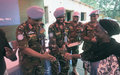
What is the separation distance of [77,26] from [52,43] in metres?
0.99

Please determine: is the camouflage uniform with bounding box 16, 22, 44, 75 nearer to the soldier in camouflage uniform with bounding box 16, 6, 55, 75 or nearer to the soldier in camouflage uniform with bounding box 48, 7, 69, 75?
the soldier in camouflage uniform with bounding box 16, 6, 55, 75

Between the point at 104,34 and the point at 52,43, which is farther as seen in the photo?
the point at 52,43

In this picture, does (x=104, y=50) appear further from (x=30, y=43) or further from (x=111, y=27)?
(x=30, y=43)

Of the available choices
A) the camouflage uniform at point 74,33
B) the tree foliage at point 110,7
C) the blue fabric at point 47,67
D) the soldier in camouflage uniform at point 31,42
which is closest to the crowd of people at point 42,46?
the soldier in camouflage uniform at point 31,42

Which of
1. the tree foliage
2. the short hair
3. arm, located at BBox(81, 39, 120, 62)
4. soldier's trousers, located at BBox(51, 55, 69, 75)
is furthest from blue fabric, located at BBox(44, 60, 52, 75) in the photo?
the tree foliage

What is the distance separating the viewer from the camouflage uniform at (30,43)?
1043 millimetres

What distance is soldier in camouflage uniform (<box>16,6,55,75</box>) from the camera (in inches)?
41.0

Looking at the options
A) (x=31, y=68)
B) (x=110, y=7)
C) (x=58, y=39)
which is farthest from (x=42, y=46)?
(x=110, y=7)

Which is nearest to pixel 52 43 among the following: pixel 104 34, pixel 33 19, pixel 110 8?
pixel 33 19

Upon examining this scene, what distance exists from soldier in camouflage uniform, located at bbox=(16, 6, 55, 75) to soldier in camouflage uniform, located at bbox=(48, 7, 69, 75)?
346 millimetres

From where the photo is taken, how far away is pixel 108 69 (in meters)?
1.03

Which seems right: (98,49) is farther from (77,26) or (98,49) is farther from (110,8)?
(110,8)

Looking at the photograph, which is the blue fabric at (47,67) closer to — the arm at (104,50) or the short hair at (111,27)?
the arm at (104,50)

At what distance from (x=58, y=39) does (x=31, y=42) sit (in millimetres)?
583
